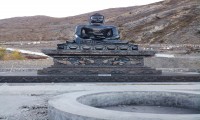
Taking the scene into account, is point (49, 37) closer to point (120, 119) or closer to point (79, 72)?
point (79, 72)

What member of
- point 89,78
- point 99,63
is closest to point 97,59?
point 99,63

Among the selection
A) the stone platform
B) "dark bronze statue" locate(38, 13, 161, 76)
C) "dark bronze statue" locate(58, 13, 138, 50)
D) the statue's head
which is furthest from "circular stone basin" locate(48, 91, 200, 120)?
the statue's head

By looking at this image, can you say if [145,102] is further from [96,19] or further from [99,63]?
[96,19]

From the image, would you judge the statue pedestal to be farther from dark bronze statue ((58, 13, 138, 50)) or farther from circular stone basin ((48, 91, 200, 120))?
circular stone basin ((48, 91, 200, 120))

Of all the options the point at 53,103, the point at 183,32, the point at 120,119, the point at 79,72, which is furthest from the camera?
the point at 183,32

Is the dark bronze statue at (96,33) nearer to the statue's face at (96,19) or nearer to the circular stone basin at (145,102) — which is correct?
the statue's face at (96,19)

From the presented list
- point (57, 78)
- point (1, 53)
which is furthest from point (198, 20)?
point (57, 78)

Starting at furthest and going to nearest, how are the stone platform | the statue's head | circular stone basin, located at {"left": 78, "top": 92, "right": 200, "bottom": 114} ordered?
the statue's head → the stone platform → circular stone basin, located at {"left": 78, "top": 92, "right": 200, "bottom": 114}

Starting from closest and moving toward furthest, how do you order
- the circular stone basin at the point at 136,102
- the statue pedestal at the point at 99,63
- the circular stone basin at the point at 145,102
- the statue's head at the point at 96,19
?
the circular stone basin at the point at 136,102
the circular stone basin at the point at 145,102
the statue pedestal at the point at 99,63
the statue's head at the point at 96,19

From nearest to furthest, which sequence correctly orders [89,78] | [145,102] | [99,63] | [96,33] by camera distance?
1. [145,102]
2. [89,78]
3. [99,63]
4. [96,33]

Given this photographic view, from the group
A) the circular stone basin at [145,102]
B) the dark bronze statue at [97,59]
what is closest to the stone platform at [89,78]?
the dark bronze statue at [97,59]

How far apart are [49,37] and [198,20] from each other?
27.1 metres

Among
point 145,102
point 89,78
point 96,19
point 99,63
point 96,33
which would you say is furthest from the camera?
point 96,33

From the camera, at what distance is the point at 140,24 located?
2056 inches
